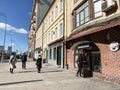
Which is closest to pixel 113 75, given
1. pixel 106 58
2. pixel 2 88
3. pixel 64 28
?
pixel 106 58

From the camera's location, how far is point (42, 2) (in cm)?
5006

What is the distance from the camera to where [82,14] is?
1675 cm

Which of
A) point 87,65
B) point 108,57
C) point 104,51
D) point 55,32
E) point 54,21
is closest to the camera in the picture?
point 108,57

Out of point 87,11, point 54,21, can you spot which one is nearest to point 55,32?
point 54,21

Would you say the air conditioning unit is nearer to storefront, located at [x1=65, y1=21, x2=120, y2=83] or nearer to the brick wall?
storefront, located at [x1=65, y1=21, x2=120, y2=83]

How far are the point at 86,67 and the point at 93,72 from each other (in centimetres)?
86

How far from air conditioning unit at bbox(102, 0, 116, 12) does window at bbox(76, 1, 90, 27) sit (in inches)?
125

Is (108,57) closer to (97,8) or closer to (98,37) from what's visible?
(98,37)

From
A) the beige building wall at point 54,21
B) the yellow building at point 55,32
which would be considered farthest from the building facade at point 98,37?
the beige building wall at point 54,21

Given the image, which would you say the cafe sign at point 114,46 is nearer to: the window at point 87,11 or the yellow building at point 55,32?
the window at point 87,11

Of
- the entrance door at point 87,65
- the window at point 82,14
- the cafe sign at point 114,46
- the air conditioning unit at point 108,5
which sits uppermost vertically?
the window at point 82,14

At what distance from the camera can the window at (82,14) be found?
51.3ft

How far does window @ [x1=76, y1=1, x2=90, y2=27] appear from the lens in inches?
616

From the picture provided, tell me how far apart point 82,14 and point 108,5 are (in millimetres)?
5414
